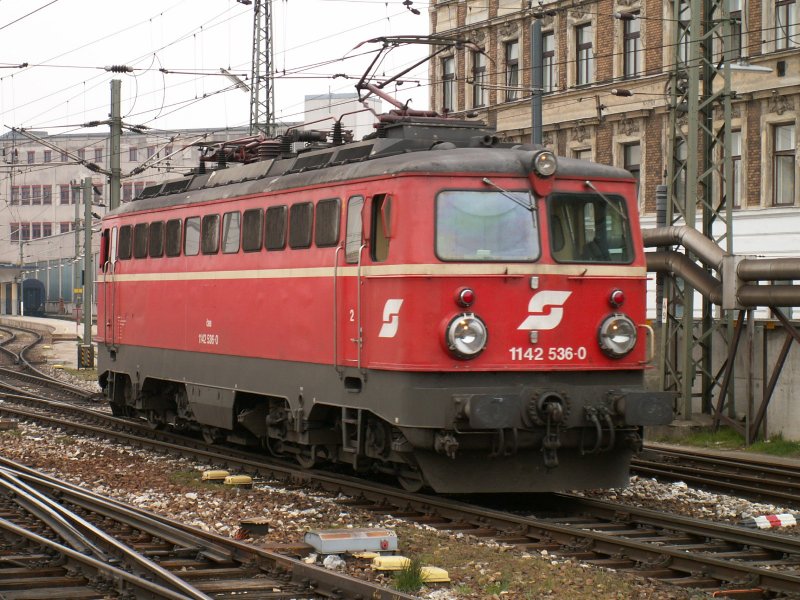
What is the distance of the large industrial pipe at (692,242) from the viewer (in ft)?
66.6

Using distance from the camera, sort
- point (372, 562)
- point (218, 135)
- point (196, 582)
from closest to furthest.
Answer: point (196, 582), point (372, 562), point (218, 135)

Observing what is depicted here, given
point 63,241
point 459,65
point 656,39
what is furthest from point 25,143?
point 656,39

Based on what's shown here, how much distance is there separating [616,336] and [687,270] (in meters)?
7.91

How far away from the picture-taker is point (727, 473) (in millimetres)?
15852

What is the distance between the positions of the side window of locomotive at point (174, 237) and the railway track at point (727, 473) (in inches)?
261

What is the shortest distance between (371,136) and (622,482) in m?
4.63

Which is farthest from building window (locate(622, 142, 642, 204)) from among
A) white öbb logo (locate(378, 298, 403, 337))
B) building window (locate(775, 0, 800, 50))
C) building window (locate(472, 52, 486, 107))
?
white öbb logo (locate(378, 298, 403, 337))

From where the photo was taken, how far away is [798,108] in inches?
1268

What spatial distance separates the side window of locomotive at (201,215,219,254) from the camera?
16953mm

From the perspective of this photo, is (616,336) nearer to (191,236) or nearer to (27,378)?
(191,236)

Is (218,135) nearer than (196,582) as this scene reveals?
No

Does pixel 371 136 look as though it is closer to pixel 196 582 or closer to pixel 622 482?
pixel 622 482

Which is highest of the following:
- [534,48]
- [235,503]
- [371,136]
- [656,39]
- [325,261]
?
[656,39]

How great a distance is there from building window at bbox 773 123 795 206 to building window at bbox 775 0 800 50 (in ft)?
6.38
